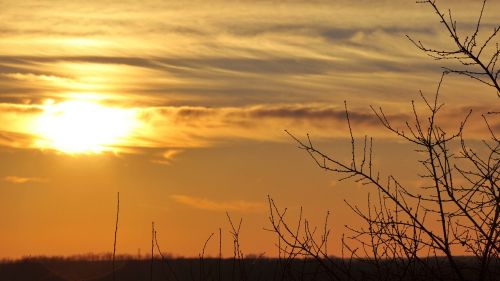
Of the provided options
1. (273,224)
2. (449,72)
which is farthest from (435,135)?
(273,224)

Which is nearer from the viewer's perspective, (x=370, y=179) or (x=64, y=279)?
(x=370, y=179)

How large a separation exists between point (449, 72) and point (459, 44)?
0.96 feet

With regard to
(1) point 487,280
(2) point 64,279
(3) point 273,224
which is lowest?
(1) point 487,280

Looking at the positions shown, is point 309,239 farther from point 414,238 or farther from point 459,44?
point 459,44

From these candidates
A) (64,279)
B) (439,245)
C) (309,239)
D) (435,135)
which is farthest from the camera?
(64,279)

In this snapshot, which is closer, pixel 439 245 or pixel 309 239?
pixel 439 245

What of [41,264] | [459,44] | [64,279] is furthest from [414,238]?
[41,264]

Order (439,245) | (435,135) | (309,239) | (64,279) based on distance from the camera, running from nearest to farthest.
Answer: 1. (439,245)
2. (435,135)
3. (309,239)
4. (64,279)

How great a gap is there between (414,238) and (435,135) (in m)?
1.11

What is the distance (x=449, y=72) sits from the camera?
32.2 feet

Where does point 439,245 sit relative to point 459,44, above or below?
below

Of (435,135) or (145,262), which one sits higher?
(145,262)

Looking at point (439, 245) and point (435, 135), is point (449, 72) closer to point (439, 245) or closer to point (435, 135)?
point (435, 135)

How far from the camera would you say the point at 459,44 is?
32.2 ft
